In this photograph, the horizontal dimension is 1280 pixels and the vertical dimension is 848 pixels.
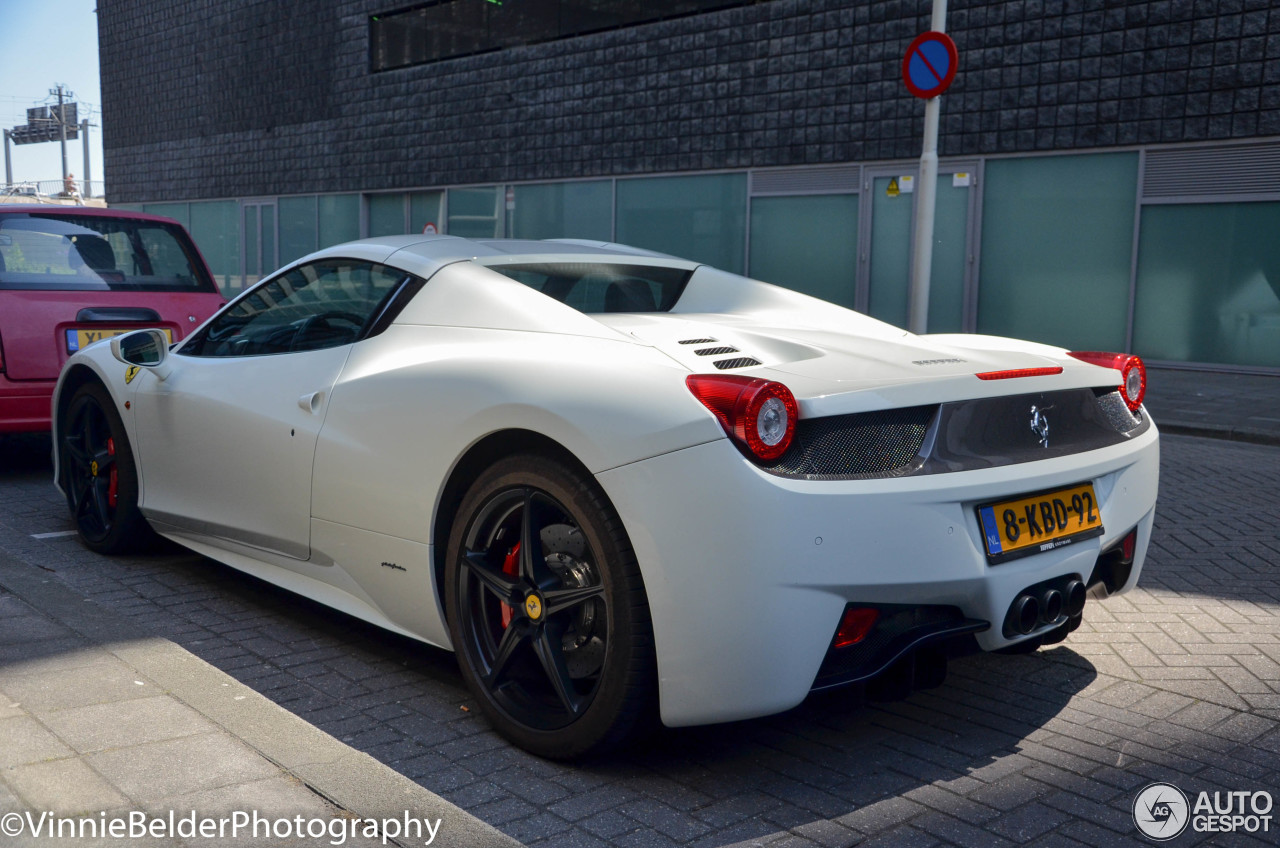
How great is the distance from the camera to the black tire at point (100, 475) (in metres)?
4.62

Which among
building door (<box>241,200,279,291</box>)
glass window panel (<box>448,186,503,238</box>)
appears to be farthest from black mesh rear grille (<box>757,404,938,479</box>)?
building door (<box>241,200,279,291</box>)

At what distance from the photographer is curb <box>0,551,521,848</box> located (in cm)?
240

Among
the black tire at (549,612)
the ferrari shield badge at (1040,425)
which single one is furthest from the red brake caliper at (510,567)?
the ferrari shield badge at (1040,425)

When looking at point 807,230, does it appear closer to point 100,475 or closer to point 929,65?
point 929,65

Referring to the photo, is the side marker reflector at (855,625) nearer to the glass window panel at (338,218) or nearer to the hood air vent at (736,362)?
A: the hood air vent at (736,362)

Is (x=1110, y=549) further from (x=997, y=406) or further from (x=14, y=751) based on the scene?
(x=14, y=751)

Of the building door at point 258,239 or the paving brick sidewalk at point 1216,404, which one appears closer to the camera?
the paving brick sidewalk at point 1216,404

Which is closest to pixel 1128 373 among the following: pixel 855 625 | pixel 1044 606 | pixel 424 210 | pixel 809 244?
pixel 1044 606

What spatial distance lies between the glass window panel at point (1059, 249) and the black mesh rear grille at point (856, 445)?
11239 millimetres

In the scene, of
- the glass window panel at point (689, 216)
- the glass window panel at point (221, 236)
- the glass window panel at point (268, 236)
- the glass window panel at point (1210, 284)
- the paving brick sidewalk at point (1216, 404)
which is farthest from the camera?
the glass window panel at point (221, 236)

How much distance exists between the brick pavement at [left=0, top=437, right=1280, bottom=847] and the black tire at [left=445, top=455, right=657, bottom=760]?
136 millimetres

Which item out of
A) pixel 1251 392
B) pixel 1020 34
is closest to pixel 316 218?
pixel 1020 34

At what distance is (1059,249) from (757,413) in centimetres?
1181

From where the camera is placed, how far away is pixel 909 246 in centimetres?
1439
